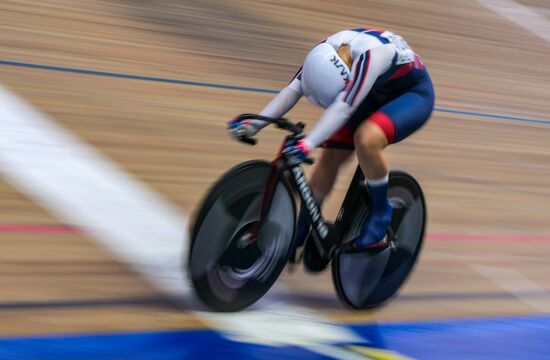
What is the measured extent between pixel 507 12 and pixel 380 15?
7.85 feet

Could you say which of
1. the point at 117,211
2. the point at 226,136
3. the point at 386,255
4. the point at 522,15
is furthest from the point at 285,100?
the point at 522,15

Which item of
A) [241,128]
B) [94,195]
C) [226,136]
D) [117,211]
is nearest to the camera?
[241,128]

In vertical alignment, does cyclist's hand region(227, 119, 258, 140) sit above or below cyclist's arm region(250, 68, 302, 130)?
below

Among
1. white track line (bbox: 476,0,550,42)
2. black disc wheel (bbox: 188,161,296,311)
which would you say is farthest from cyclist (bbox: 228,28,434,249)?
white track line (bbox: 476,0,550,42)

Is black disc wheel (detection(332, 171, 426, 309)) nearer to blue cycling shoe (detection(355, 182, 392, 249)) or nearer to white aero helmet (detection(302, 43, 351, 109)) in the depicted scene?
blue cycling shoe (detection(355, 182, 392, 249))

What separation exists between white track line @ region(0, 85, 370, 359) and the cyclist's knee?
71cm

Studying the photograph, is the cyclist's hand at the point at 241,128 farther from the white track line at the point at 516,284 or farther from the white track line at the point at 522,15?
the white track line at the point at 522,15

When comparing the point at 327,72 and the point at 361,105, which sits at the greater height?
the point at 327,72

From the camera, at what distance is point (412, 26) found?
9.97 meters

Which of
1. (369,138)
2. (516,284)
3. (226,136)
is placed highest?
(369,138)

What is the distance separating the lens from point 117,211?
4.27m

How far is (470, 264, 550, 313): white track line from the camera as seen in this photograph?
14.3 feet

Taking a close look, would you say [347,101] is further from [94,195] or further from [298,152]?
[94,195]

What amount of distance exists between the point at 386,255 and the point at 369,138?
0.63 metres
